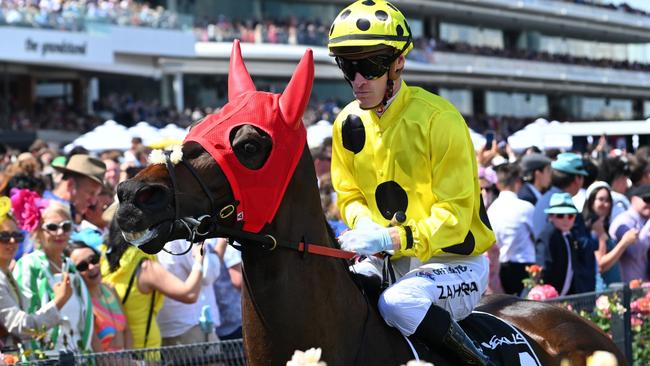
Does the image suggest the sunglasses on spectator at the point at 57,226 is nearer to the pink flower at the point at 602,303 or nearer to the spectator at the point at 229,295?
the spectator at the point at 229,295

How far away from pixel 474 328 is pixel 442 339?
468mm

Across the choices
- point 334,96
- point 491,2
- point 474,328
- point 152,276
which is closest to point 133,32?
point 334,96

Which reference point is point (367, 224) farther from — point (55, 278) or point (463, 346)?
point (55, 278)

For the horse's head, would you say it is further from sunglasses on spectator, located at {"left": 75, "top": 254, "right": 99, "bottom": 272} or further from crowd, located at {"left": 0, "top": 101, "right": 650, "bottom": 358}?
sunglasses on spectator, located at {"left": 75, "top": 254, "right": 99, "bottom": 272}

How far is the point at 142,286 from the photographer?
671 centimetres

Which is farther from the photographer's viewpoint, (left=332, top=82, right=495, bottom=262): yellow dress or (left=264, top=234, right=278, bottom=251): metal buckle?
(left=332, top=82, right=495, bottom=262): yellow dress

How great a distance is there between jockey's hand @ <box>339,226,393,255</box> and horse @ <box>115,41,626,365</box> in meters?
0.10

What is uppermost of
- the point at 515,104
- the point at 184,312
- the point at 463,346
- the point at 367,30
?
the point at 367,30

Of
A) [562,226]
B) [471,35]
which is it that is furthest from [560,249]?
[471,35]

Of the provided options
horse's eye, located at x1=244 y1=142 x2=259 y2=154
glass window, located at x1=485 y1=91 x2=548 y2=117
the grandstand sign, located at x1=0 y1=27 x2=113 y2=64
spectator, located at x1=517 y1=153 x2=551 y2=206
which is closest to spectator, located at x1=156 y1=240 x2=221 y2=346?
horse's eye, located at x1=244 y1=142 x2=259 y2=154

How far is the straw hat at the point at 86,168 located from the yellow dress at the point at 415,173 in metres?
4.09

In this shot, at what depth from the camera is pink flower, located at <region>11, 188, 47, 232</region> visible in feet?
21.8

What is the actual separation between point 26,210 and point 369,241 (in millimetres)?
3274

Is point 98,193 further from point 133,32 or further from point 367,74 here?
point 133,32
